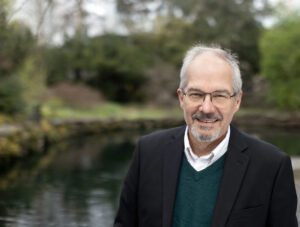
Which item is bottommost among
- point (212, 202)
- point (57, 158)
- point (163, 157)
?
point (57, 158)

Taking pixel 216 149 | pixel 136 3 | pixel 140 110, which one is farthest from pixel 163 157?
pixel 136 3

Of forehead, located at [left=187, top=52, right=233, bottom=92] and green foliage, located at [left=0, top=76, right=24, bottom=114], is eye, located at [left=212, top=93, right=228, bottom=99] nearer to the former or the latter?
forehead, located at [left=187, top=52, right=233, bottom=92]

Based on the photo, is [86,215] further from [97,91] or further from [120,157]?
[97,91]

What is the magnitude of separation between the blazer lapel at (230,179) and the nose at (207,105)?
15 cm

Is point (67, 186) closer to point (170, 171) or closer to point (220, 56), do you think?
point (170, 171)

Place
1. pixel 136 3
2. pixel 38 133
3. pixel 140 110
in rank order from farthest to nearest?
pixel 136 3
pixel 140 110
pixel 38 133

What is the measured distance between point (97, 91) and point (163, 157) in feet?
97.9

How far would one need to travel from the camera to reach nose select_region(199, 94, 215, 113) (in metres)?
Answer: 1.81

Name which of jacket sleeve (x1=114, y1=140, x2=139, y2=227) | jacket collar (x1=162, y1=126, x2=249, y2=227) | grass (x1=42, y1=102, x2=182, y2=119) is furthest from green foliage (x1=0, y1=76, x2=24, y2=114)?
jacket collar (x1=162, y1=126, x2=249, y2=227)

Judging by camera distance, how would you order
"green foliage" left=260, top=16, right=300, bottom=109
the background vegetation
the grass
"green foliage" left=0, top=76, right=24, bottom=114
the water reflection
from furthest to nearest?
the background vegetation → "green foliage" left=260, top=16, right=300, bottom=109 → the grass → "green foliage" left=0, top=76, right=24, bottom=114 → the water reflection

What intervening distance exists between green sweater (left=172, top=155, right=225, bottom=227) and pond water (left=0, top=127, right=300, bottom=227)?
242 inches

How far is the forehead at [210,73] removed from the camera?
71.4 inches

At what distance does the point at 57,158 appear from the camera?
15906 mm

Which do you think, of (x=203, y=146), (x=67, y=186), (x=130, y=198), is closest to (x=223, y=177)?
(x=203, y=146)
